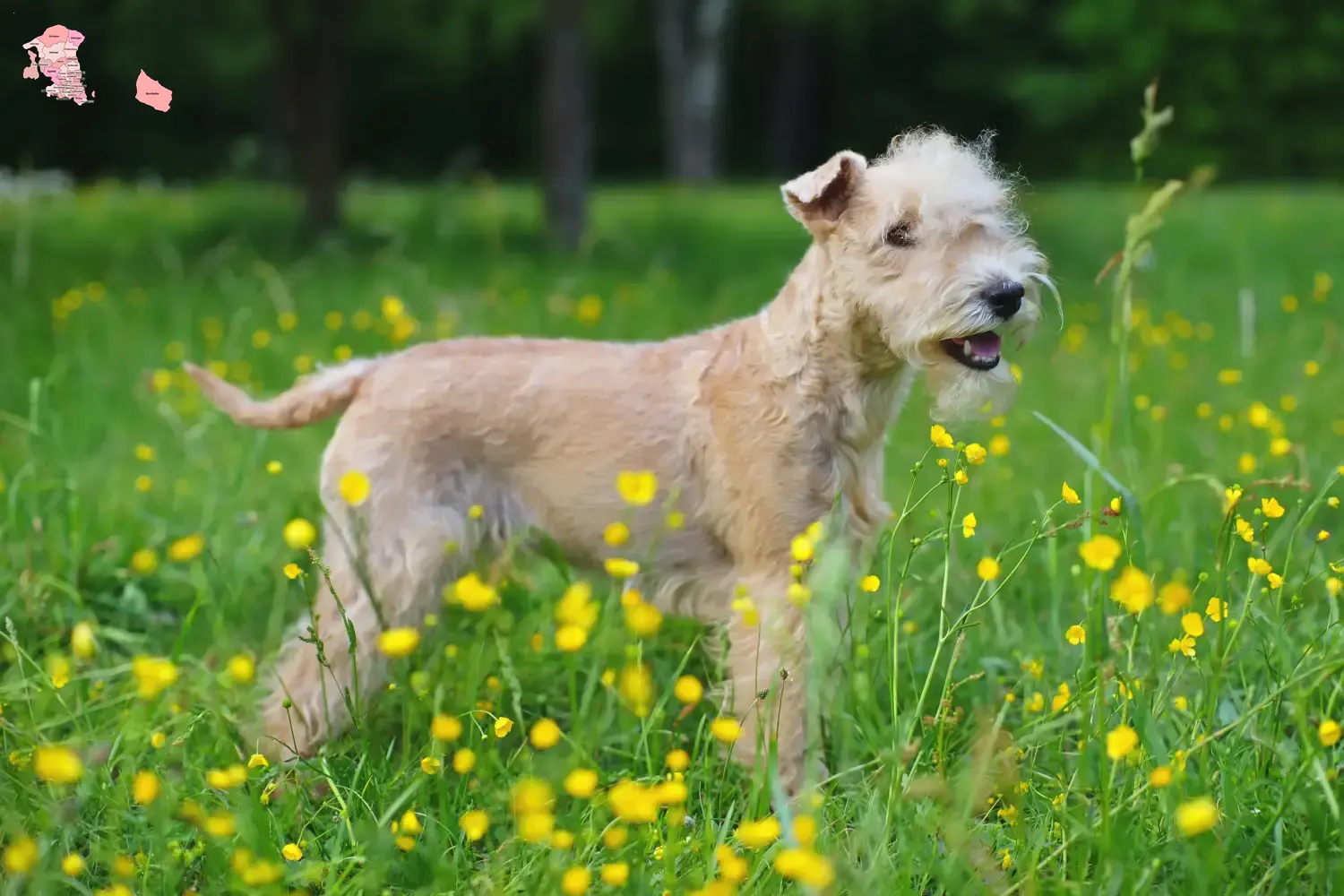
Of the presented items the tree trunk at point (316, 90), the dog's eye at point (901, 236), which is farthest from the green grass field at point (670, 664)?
the tree trunk at point (316, 90)

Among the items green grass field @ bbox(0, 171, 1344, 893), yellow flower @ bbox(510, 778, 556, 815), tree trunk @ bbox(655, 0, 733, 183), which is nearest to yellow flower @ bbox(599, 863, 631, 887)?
green grass field @ bbox(0, 171, 1344, 893)

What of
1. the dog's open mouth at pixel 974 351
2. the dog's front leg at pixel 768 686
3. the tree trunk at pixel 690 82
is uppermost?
the tree trunk at pixel 690 82

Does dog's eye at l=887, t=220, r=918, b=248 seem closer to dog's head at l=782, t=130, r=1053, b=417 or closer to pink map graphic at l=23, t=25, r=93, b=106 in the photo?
dog's head at l=782, t=130, r=1053, b=417

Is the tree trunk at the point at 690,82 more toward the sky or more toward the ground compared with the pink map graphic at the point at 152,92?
more toward the sky

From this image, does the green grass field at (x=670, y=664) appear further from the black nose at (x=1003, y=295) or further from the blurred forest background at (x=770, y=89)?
the blurred forest background at (x=770, y=89)

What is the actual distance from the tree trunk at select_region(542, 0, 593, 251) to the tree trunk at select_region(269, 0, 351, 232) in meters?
1.81

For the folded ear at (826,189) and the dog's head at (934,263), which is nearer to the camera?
the dog's head at (934,263)

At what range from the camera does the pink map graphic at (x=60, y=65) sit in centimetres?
248

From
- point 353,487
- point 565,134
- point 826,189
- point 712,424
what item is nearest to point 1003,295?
point 826,189

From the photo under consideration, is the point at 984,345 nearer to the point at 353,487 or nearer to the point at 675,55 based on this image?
the point at 353,487

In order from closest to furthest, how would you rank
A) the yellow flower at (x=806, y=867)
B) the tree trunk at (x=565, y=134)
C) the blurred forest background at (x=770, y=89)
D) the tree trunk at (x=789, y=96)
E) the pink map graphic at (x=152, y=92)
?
the yellow flower at (x=806, y=867) → the pink map graphic at (x=152, y=92) → the tree trunk at (x=565, y=134) → the blurred forest background at (x=770, y=89) → the tree trunk at (x=789, y=96)

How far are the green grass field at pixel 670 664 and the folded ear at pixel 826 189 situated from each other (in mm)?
680

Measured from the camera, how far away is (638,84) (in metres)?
33.9

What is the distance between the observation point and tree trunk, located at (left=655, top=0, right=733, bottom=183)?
2430 centimetres
